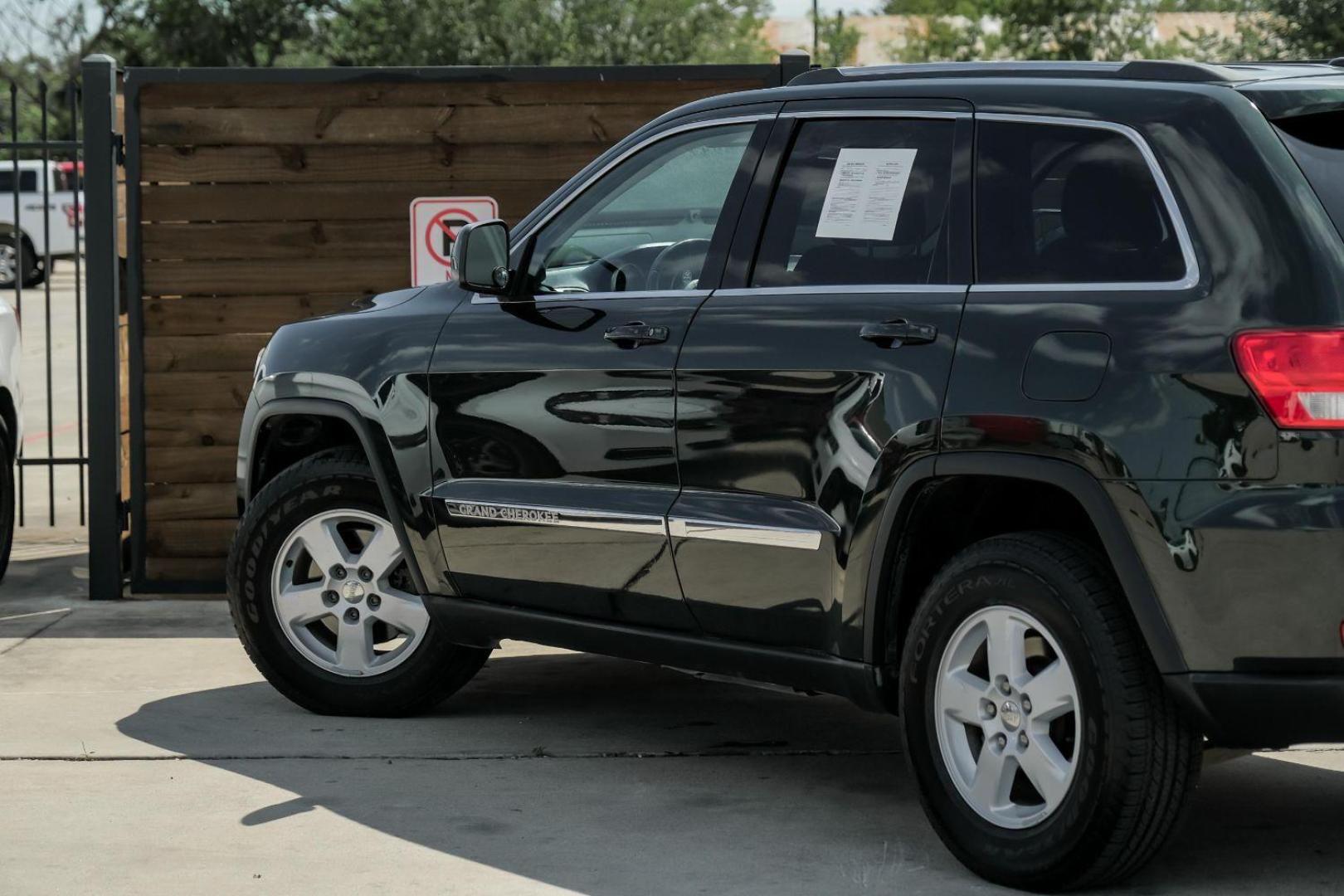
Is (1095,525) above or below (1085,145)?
below

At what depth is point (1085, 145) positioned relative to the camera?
4.62 metres

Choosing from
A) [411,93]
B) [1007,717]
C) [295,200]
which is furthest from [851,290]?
[295,200]

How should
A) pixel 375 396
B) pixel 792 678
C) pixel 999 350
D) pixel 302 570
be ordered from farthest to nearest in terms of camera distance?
1. pixel 302 570
2. pixel 375 396
3. pixel 792 678
4. pixel 999 350

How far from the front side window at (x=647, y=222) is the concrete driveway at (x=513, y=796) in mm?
1403

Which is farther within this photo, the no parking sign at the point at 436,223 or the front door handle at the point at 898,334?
the no parking sign at the point at 436,223

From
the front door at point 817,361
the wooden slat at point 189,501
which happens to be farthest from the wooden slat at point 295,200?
the front door at point 817,361

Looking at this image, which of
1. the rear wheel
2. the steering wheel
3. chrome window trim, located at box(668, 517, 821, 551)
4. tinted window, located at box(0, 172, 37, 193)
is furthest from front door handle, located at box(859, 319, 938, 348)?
tinted window, located at box(0, 172, 37, 193)

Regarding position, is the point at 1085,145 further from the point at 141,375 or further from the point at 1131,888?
the point at 141,375

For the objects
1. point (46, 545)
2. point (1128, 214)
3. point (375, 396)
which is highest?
point (1128, 214)

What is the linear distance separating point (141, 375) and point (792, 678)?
172 inches

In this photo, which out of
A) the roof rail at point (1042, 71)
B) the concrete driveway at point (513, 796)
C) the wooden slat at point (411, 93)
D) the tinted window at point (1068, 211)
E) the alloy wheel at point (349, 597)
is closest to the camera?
the tinted window at point (1068, 211)

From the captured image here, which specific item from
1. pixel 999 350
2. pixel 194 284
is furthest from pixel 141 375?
pixel 999 350

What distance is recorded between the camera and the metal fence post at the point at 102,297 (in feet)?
27.6

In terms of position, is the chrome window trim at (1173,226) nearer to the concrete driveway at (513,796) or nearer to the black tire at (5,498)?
the concrete driveway at (513,796)
